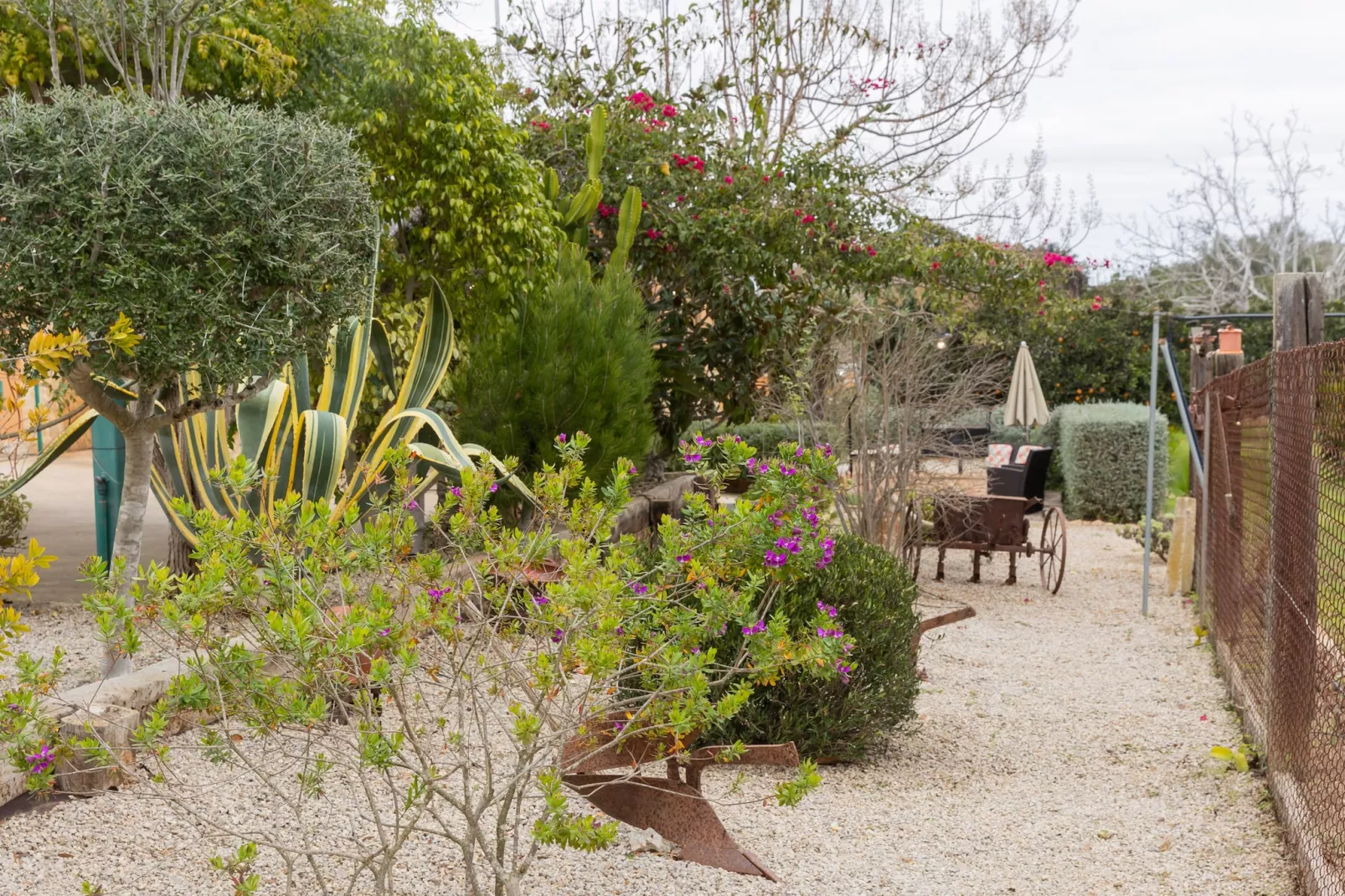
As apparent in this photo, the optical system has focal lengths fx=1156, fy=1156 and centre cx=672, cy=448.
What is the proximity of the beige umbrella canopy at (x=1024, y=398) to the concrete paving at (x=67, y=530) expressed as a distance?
8.04 metres

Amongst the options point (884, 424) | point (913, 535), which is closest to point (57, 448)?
point (884, 424)

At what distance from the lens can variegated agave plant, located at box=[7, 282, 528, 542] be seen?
422 cm

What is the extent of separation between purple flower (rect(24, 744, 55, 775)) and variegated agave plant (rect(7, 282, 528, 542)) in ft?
5.61

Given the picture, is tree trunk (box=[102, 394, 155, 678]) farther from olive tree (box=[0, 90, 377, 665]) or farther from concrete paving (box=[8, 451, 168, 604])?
concrete paving (box=[8, 451, 168, 604])

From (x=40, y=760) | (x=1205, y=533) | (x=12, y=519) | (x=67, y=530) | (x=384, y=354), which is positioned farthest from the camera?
(x=67, y=530)

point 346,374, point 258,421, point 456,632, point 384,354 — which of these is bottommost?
point 456,632

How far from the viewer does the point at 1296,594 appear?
3.70 m

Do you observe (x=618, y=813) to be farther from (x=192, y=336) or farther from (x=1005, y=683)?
(x=1005, y=683)

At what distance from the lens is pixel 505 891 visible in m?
2.34

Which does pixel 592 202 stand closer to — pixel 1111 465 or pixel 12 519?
pixel 12 519

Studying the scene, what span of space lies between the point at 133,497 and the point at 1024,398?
978cm

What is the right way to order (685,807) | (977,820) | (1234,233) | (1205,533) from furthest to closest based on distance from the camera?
(1234,233) < (1205,533) < (977,820) < (685,807)

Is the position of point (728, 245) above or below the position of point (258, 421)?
above

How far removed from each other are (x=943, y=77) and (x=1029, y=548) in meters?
6.47
